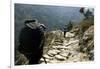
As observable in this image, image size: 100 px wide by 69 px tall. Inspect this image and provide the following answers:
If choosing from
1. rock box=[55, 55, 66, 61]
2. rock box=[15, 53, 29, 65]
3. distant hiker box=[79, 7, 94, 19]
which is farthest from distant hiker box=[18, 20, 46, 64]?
distant hiker box=[79, 7, 94, 19]

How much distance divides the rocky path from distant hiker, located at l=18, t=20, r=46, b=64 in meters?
0.10

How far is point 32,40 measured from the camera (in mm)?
2170

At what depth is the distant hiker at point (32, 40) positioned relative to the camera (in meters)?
2.14

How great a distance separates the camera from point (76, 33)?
2330 millimetres

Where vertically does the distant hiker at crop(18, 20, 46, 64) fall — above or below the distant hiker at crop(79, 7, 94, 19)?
below

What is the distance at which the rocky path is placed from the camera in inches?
88.0

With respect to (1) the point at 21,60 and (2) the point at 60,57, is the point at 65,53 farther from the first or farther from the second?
(1) the point at 21,60

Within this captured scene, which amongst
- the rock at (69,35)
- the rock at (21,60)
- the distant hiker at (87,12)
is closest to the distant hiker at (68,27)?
the rock at (69,35)

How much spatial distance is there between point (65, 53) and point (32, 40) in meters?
0.41

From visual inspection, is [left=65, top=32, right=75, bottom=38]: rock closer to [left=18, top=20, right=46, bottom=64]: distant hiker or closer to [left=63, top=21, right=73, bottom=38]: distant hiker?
[left=63, top=21, right=73, bottom=38]: distant hiker

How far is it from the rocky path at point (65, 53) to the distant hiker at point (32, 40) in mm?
98

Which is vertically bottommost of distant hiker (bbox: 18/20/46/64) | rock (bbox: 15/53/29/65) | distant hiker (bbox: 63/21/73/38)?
rock (bbox: 15/53/29/65)

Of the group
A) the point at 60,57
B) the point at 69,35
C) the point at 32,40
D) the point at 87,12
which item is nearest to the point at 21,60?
the point at 32,40
